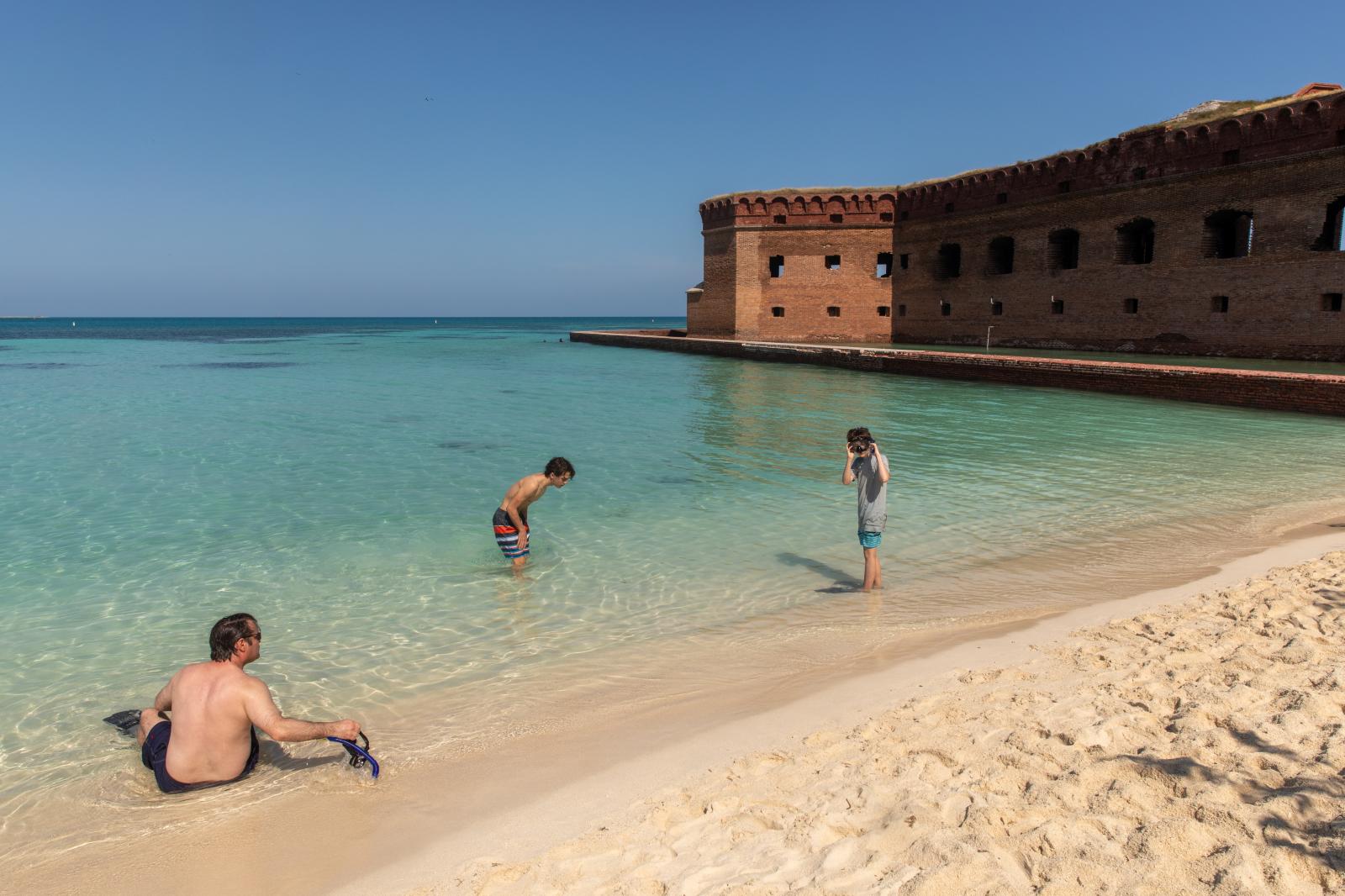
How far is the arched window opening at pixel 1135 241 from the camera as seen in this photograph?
890 inches

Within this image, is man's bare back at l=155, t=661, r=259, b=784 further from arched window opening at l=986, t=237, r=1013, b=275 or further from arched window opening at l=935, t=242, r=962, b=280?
arched window opening at l=935, t=242, r=962, b=280

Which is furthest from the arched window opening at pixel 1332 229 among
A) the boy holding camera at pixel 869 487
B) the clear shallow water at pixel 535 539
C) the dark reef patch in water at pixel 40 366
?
the dark reef patch in water at pixel 40 366

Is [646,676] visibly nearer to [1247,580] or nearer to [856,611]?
[856,611]

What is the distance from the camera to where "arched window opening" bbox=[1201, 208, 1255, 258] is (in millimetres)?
20453

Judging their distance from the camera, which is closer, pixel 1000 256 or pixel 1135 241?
pixel 1135 241

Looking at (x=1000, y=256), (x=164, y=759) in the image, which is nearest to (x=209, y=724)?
(x=164, y=759)

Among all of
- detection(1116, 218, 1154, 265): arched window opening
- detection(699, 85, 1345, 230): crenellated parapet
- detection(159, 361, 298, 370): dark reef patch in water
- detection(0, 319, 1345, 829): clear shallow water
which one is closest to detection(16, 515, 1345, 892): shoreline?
detection(0, 319, 1345, 829): clear shallow water

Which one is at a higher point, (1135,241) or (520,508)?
(1135,241)

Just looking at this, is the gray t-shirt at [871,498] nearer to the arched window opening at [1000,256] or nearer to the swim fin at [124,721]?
the swim fin at [124,721]

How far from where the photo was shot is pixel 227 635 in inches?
125

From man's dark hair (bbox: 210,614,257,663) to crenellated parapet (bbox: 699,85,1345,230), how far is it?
73.9 feet

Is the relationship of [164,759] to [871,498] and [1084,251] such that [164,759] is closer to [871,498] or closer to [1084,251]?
[871,498]

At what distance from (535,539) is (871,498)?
2904mm

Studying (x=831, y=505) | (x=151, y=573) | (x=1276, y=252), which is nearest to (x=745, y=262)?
(x=1276, y=252)
